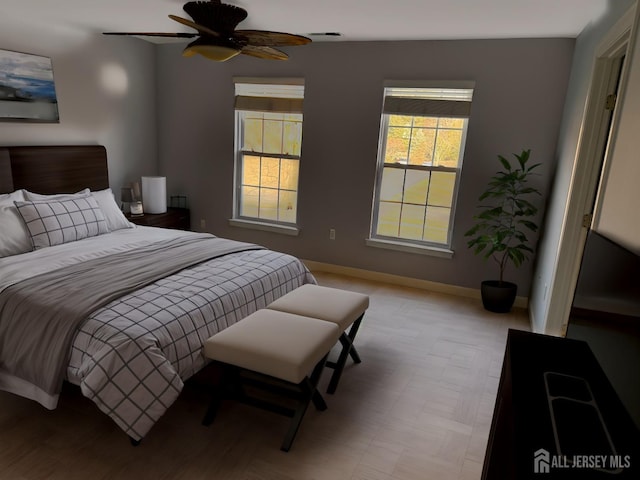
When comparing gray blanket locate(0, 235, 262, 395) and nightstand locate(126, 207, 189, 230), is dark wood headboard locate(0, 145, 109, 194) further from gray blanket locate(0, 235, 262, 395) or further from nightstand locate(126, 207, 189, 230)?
gray blanket locate(0, 235, 262, 395)

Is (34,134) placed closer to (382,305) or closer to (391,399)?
(382,305)

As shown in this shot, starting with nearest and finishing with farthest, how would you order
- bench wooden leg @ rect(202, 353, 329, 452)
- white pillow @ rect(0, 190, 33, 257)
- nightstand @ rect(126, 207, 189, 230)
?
bench wooden leg @ rect(202, 353, 329, 452) → white pillow @ rect(0, 190, 33, 257) → nightstand @ rect(126, 207, 189, 230)

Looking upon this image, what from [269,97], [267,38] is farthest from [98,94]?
[267,38]

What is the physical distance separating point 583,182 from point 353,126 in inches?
90.3

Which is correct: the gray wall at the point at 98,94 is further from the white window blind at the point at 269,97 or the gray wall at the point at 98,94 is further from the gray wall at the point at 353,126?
the white window blind at the point at 269,97

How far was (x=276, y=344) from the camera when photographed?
2127mm

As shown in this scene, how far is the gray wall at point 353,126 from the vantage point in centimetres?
390

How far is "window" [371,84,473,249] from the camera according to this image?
4.19 meters

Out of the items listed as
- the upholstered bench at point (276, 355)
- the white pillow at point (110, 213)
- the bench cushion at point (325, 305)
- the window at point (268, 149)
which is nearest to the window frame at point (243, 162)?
the window at point (268, 149)

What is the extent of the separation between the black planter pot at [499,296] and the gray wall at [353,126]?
0.86ft

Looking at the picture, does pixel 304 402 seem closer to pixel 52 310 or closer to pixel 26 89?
pixel 52 310

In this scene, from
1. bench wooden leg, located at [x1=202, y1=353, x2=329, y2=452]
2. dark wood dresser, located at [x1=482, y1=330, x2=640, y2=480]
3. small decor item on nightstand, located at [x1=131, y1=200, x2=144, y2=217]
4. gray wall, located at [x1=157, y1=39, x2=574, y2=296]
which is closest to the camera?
dark wood dresser, located at [x1=482, y1=330, x2=640, y2=480]

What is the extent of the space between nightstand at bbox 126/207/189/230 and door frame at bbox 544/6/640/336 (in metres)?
3.68

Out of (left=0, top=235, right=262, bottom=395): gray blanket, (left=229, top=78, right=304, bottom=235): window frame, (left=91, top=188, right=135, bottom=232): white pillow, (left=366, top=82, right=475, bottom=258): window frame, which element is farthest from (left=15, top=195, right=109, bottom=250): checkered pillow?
(left=366, top=82, right=475, bottom=258): window frame
